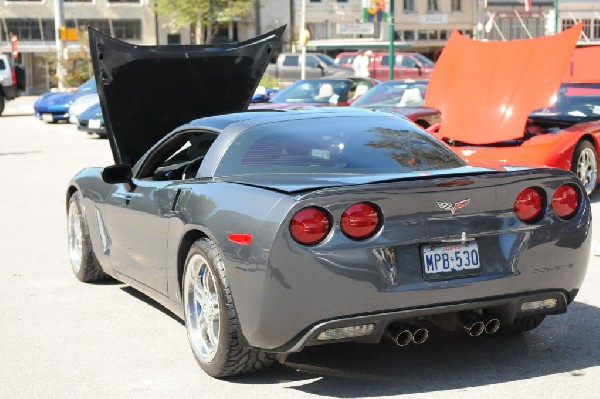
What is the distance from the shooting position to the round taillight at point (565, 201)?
544 cm

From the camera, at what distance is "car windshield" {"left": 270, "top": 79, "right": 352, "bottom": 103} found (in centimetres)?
1975

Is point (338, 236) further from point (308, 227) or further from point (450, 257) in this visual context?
point (450, 257)

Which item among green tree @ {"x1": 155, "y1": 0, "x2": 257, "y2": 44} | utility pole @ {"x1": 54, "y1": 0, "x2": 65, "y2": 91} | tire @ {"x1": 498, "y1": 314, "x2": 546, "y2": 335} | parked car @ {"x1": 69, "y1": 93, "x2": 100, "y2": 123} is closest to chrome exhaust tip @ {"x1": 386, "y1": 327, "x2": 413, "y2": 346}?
tire @ {"x1": 498, "y1": 314, "x2": 546, "y2": 335}

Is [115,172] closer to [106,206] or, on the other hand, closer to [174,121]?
[106,206]

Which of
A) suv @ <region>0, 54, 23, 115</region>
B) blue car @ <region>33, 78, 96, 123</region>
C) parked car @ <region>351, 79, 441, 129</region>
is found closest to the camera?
parked car @ <region>351, 79, 441, 129</region>

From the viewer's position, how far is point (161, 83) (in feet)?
28.2

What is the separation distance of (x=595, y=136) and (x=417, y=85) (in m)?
4.76

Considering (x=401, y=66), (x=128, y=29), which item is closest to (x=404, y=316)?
(x=401, y=66)

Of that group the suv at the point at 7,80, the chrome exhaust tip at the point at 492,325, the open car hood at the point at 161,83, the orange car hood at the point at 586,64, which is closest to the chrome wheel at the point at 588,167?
the open car hood at the point at 161,83

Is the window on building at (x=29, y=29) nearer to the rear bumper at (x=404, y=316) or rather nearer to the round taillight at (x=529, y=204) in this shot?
the round taillight at (x=529, y=204)

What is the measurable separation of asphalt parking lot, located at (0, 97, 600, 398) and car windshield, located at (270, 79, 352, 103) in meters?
12.0

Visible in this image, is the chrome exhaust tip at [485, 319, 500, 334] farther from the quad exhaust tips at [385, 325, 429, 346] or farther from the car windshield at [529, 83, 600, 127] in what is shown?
the car windshield at [529, 83, 600, 127]

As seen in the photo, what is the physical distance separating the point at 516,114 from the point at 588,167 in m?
1.05

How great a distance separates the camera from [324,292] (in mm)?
4832
